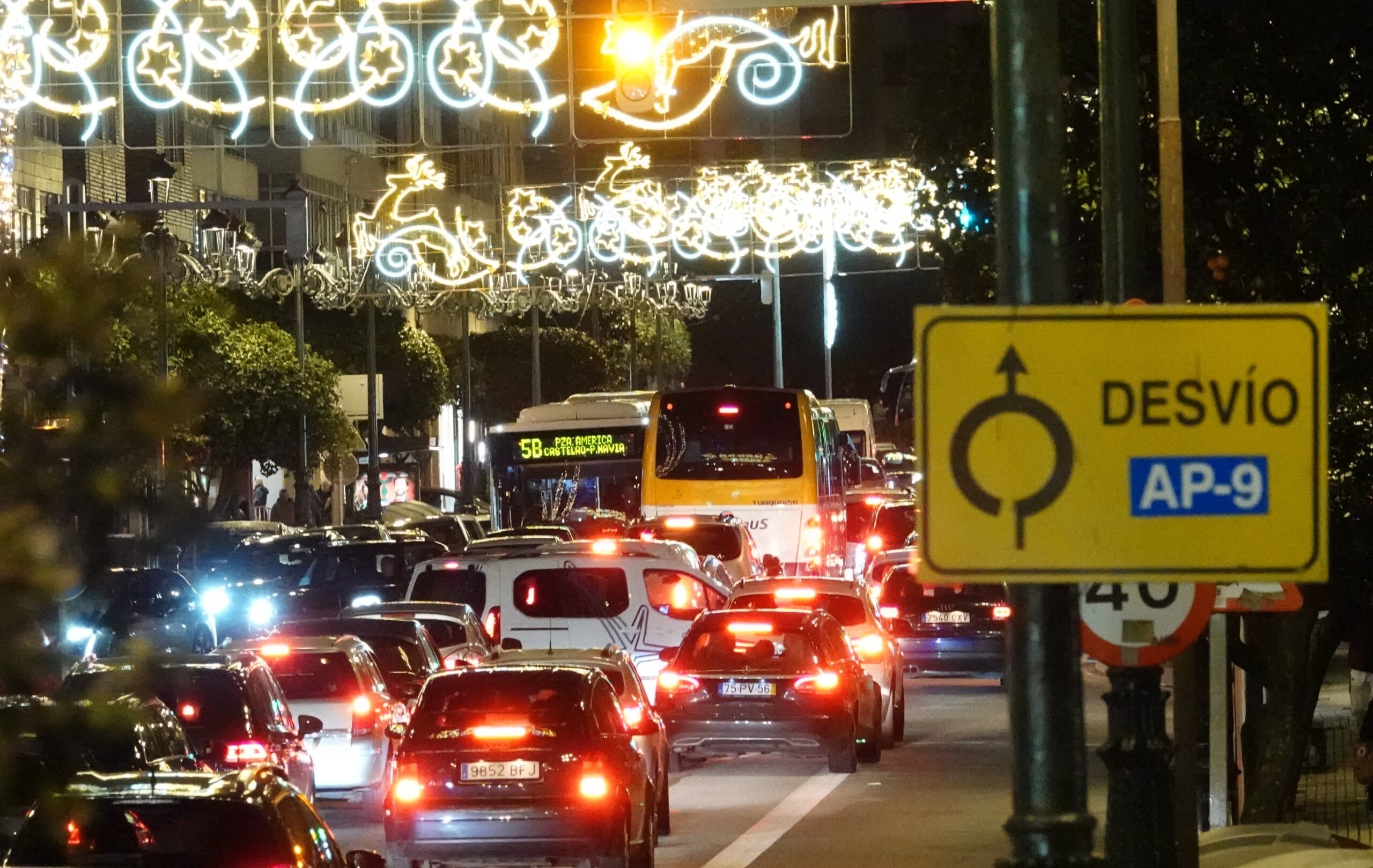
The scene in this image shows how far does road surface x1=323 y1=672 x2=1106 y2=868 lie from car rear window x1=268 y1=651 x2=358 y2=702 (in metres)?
0.99

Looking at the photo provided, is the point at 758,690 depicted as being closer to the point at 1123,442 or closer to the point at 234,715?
the point at 234,715

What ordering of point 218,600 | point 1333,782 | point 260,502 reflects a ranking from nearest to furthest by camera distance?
point 1333,782, point 218,600, point 260,502

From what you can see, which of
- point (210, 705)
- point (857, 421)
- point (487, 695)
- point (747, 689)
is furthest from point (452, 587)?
point (857, 421)

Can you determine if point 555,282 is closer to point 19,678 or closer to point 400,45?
point 400,45

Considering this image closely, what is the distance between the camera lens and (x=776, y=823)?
18.9 meters

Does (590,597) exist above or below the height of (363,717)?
above

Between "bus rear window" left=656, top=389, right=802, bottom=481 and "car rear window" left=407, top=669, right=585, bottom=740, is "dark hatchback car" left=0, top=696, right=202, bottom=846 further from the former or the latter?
"bus rear window" left=656, top=389, right=802, bottom=481

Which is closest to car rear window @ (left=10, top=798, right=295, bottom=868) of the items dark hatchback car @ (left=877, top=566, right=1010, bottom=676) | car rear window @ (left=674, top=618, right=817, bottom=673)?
car rear window @ (left=674, top=618, right=817, bottom=673)

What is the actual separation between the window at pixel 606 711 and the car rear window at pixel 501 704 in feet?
0.38

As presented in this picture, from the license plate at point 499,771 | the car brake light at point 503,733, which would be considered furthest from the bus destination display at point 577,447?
the license plate at point 499,771

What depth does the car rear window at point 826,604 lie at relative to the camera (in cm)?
2514

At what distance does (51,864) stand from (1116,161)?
5.97m

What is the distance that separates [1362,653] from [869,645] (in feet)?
19.3

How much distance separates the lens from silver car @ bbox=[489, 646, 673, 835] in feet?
53.2
